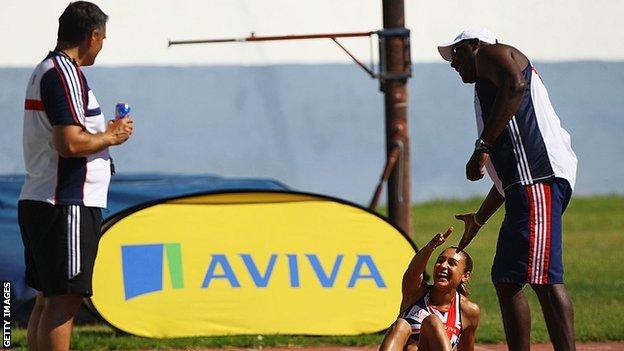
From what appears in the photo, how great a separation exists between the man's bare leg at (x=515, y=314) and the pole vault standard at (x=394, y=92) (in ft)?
12.8

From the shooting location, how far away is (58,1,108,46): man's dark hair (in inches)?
236

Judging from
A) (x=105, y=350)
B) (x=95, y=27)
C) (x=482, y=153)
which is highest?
(x=95, y=27)

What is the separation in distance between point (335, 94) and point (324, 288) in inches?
255

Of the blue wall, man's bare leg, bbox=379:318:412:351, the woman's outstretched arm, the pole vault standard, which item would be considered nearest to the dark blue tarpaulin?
the pole vault standard

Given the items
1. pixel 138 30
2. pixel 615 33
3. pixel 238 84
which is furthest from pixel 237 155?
pixel 615 33

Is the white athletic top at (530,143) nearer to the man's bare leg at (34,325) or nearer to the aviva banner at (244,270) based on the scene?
the man's bare leg at (34,325)

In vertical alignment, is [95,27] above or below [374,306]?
above

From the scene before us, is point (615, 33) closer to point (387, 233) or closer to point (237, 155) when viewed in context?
point (237, 155)

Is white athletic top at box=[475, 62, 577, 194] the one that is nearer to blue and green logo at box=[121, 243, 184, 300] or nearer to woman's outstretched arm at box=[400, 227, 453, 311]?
woman's outstretched arm at box=[400, 227, 453, 311]

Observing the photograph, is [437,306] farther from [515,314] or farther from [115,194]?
[115,194]

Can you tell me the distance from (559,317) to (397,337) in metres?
0.79

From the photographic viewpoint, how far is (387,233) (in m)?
8.81

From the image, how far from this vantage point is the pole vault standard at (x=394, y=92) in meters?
10.1

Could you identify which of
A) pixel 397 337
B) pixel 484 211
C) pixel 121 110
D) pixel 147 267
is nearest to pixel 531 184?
pixel 484 211
